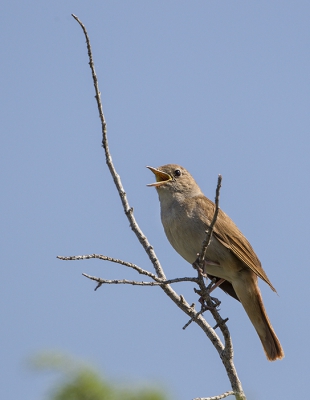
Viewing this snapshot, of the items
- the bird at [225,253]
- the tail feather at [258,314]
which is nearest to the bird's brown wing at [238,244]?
the bird at [225,253]

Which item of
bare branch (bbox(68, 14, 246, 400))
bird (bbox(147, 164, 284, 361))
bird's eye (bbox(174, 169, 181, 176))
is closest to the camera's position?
bare branch (bbox(68, 14, 246, 400))

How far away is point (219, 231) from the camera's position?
6090 millimetres

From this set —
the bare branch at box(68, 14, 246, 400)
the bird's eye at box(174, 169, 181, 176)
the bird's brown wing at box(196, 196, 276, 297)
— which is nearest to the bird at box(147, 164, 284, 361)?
the bird's brown wing at box(196, 196, 276, 297)

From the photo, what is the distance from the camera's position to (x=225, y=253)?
5969 millimetres

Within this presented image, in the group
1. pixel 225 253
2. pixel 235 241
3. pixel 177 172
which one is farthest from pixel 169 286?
pixel 177 172

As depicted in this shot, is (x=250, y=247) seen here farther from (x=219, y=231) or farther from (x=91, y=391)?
(x=91, y=391)

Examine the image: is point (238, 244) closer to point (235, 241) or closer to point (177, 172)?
point (235, 241)

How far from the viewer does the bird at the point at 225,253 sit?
5.87 meters

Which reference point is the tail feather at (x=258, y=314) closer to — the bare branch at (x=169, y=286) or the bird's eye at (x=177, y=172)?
the bird's eye at (x=177, y=172)

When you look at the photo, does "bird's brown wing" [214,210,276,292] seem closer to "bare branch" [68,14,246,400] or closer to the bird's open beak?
the bird's open beak

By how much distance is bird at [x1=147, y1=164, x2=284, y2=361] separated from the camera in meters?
5.87

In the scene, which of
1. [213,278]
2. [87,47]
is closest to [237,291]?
[213,278]

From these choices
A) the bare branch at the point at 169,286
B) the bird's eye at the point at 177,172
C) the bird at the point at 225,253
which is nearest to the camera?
the bare branch at the point at 169,286

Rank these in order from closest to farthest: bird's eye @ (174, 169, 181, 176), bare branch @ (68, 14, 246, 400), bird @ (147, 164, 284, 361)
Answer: bare branch @ (68, 14, 246, 400), bird @ (147, 164, 284, 361), bird's eye @ (174, 169, 181, 176)
